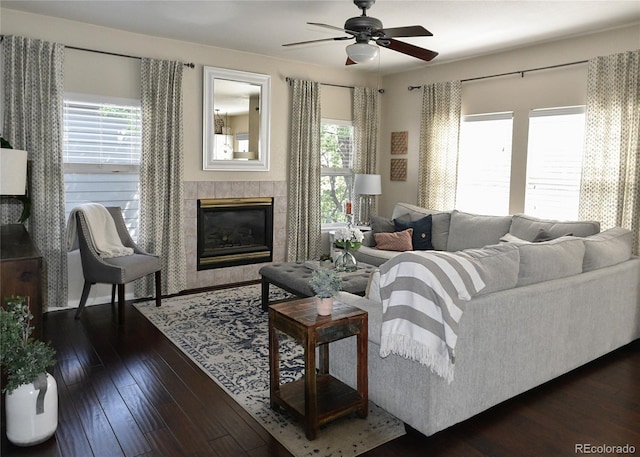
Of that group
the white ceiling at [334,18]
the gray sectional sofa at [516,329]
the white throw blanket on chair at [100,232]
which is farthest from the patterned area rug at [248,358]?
the white ceiling at [334,18]

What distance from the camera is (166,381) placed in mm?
3203

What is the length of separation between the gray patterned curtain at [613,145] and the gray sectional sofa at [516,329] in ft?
2.89

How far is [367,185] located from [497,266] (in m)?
3.74

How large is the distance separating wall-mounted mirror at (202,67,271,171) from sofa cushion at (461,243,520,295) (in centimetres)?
366

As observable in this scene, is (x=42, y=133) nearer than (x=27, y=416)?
No

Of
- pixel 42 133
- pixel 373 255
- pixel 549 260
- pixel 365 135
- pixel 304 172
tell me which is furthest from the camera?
pixel 365 135

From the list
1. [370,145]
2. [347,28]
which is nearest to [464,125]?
[370,145]

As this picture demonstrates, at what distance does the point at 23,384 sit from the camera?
234 cm

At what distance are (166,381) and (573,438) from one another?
8.06 ft

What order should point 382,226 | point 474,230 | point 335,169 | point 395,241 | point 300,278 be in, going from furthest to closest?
point 335,169
point 382,226
point 395,241
point 474,230
point 300,278

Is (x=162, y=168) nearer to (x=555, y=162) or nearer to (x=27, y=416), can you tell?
(x=27, y=416)

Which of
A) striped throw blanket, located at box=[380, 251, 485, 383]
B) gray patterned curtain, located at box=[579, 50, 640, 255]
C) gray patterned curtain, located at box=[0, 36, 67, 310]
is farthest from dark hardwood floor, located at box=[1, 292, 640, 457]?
gray patterned curtain, located at box=[579, 50, 640, 255]

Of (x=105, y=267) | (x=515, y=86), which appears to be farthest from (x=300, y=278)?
(x=515, y=86)

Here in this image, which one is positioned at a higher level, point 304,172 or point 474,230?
point 304,172
